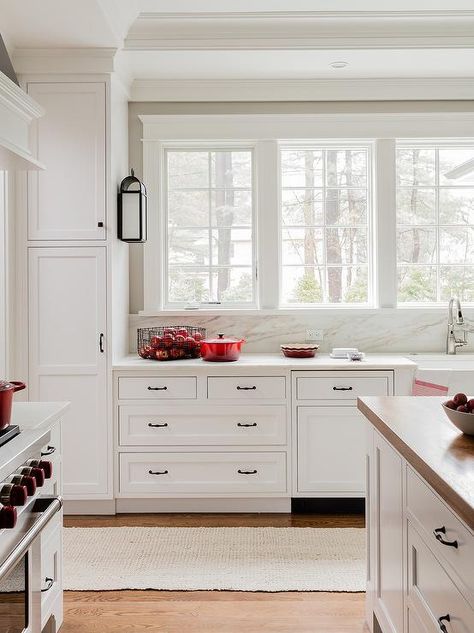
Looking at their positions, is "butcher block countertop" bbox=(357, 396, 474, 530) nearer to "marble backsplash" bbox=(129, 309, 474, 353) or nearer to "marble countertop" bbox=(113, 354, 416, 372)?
"marble countertop" bbox=(113, 354, 416, 372)

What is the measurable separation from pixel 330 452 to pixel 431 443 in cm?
175

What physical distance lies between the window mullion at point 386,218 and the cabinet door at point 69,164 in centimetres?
181

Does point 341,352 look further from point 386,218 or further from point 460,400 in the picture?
point 460,400

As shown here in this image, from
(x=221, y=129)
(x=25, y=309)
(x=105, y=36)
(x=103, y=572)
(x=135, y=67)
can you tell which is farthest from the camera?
(x=221, y=129)

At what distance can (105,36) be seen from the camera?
9.99ft

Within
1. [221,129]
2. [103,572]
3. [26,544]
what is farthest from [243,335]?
[26,544]

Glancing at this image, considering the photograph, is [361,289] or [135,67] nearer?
[135,67]

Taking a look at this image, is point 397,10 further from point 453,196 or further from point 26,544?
point 26,544

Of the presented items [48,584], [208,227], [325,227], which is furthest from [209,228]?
[48,584]

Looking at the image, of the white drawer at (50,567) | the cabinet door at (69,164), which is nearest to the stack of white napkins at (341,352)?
the cabinet door at (69,164)

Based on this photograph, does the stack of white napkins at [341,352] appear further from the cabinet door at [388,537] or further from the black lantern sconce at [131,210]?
the cabinet door at [388,537]

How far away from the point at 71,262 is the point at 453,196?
8.52 ft

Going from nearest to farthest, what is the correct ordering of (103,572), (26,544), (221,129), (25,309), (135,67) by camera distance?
1. (26,544)
2. (103,572)
3. (25,309)
4. (135,67)
5. (221,129)

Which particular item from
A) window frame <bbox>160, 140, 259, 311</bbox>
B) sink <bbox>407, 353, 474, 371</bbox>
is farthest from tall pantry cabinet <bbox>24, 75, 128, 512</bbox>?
sink <bbox>407, 353, 474, 371</bbox>
